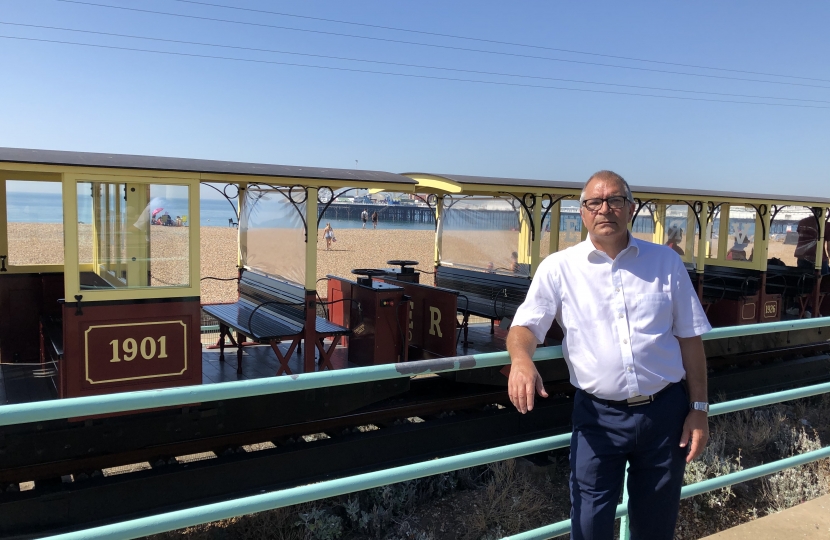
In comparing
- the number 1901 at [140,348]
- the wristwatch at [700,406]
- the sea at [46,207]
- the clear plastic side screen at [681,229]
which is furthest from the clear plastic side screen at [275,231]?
the clear plastic side screen at [681,229]

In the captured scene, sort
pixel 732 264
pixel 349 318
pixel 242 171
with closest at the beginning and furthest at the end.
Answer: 1. pixel 242 171
2. pixel 349 318
3. pixel 732 264

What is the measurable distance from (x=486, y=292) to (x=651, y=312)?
6.42 m

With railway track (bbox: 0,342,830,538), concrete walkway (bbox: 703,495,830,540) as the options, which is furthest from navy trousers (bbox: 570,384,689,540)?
railway track (bbox: 0,342,830,538)

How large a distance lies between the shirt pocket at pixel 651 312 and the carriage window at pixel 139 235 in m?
4.18

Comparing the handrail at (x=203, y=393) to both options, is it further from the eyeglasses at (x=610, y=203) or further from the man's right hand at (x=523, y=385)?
the eyeglasses at (x=610, y=203)

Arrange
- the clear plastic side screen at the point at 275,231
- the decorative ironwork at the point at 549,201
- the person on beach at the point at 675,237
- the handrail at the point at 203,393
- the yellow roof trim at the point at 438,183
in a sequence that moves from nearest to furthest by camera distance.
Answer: the handrail at the point at 203,393 < the clear plastic side screen at the point at 275,231 < the yellow roof trim at the point at 438,183 < the decorative ironwork at the point at 549,201 < the person on beach at the point at 675,237

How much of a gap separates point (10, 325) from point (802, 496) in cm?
751

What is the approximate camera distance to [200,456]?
6.56m

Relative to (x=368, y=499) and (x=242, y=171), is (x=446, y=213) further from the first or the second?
(x=368, y=499)

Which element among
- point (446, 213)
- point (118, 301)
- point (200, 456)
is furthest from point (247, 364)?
point (446, 213)

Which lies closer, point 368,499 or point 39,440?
point 39,440

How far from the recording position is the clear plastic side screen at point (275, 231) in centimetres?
674

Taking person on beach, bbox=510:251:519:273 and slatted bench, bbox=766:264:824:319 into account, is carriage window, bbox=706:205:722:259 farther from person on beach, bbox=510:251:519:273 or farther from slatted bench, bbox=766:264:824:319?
person on beach, bbox=510:251:519:273

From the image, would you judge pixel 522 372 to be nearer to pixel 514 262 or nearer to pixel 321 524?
pixel 321 524
